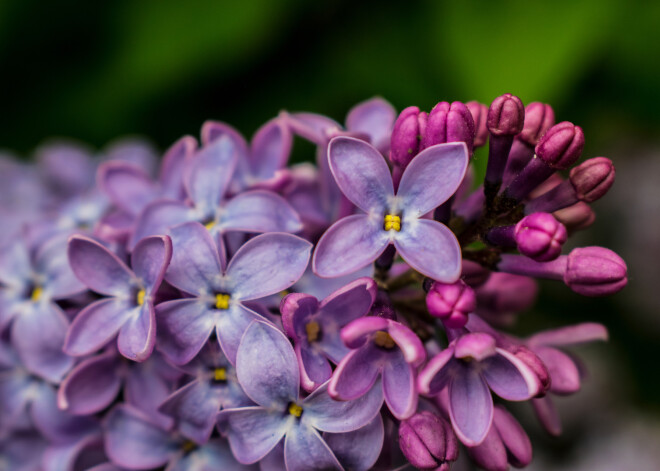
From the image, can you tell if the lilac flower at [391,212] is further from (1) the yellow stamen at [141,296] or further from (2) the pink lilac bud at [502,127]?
(1) the yellow stamen at [141,296]

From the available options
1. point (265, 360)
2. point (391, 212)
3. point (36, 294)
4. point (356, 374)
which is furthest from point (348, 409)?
point (36, 294)

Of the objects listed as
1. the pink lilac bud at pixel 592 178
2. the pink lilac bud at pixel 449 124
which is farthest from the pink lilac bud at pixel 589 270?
the pink lilac bud at pixel 449 124

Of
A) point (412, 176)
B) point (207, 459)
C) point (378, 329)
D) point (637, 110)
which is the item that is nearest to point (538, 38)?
point (637, 110)

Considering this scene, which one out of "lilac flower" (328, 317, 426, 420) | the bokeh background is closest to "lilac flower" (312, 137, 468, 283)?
"lilac flower" (328, 317, 426, 420)

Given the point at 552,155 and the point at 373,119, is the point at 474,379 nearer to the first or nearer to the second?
the point at 552,155

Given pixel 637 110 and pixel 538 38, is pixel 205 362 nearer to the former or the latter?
pixel 538 38

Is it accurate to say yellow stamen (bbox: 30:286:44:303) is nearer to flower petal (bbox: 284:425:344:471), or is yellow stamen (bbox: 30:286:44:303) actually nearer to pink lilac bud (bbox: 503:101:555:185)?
flower petal (bbox: 284:425:344:471)
